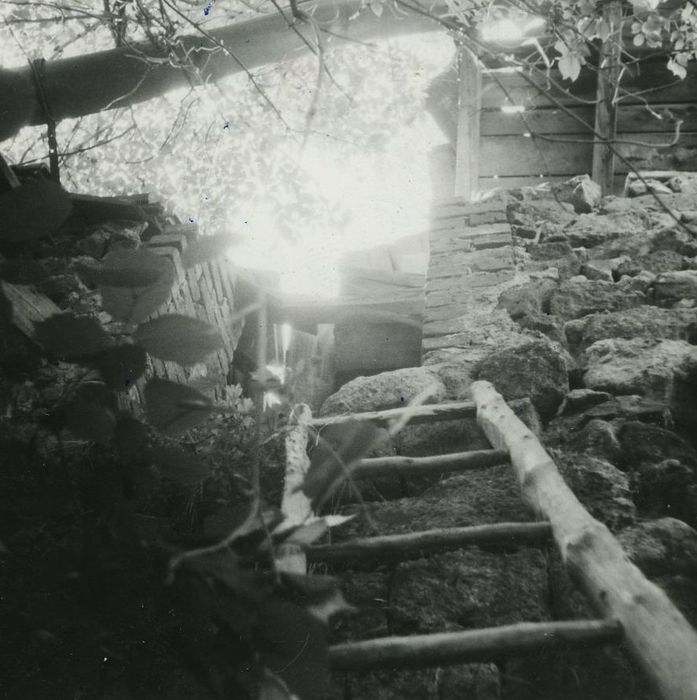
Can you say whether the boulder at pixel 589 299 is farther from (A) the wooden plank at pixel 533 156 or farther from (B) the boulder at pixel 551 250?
(A) the wooden plank at pixel 533 156

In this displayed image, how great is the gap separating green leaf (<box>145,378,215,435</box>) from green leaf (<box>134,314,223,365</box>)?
0.04 metres

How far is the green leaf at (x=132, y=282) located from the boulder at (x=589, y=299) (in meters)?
2.19

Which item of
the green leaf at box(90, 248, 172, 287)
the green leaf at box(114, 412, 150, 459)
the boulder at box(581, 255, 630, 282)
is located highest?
the green leaf at box(90, 248, 172, 287)

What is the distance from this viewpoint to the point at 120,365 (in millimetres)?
766

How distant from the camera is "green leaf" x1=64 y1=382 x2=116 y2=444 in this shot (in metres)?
0.74

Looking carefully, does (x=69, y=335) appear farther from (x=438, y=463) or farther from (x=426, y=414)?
(x=426, y=414)

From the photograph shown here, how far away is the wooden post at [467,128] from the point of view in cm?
501

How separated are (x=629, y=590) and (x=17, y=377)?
1071 mm

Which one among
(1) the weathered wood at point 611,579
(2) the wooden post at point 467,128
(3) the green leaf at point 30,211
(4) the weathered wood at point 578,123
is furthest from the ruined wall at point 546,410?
(4) the weathered wood at point 578,123

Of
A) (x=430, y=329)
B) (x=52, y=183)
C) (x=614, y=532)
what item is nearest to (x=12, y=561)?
(x=52, y=183)

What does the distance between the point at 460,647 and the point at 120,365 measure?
0.81 meters

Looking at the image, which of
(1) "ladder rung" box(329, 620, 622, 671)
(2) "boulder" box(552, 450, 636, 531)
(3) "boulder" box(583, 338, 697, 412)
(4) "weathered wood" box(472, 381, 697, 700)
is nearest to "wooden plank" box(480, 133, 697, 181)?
(3) "boulder" box(583, 338, 697, 412)

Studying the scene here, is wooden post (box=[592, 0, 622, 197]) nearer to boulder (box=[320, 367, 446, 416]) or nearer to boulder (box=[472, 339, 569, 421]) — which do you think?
boulder (box=[472, 339, 569, 421])

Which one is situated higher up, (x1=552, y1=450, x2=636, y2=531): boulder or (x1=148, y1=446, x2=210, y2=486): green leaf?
(x1=148, y1=446, x2=210, y2=486): green leaf
